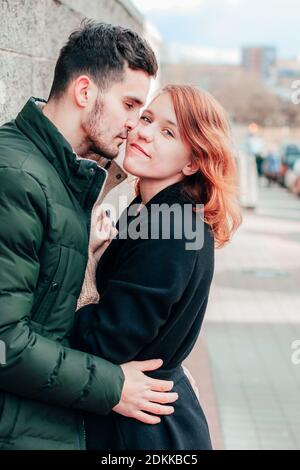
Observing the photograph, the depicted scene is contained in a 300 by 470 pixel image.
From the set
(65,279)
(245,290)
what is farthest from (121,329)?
(245,290)

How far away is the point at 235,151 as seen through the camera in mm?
2488

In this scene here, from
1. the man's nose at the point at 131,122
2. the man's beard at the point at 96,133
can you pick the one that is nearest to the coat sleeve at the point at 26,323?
the man's beard at the point at 96,133

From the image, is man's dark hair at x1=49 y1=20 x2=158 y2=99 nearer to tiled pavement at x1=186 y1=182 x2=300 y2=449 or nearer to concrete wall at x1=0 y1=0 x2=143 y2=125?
concrete wall at x1=0 y1=0 x2=143 y2=125

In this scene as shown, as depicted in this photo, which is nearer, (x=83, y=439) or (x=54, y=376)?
(x=54, y=376)

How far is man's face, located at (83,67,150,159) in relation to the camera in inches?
88.7

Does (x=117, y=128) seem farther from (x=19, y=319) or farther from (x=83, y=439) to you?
(x=83, y=439)

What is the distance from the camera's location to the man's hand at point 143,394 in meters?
2.18

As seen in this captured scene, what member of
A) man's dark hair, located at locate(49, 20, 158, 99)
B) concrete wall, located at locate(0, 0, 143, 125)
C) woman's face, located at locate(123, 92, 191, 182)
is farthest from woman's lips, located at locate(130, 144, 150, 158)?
concrete wall, located at locate(0, 0, 143, 125)

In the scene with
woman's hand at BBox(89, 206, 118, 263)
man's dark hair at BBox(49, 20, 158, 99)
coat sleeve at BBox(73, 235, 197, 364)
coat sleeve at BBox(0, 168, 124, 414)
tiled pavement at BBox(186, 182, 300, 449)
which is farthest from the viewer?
tiled pavement at BBox(186, 182, 300, 449)

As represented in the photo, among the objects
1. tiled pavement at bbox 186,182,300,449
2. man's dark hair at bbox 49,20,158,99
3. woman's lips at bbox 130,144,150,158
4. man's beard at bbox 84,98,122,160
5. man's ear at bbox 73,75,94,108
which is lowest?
tiled pavement at bbox 186,182,300,449

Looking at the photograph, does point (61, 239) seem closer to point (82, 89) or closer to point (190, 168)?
point (82, 89)

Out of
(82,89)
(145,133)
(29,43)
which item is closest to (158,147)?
(145,133)

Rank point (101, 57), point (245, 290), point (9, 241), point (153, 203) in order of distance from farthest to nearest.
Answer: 1. point (245, 290)
2. point (153, 203)
3. point (101, 57)
4. point (9, 241)

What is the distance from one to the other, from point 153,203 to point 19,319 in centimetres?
65
